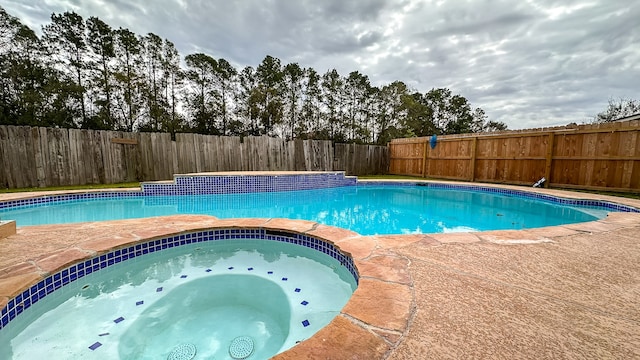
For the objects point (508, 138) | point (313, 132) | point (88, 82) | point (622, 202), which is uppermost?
point (88, 82)

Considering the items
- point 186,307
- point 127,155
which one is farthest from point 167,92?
point 186,307

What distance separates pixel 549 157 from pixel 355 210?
6105 mm

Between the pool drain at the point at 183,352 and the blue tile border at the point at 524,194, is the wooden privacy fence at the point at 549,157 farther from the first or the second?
the pool drain at the point at 183,352

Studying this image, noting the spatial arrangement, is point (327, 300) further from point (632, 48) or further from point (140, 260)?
point (632, 48)

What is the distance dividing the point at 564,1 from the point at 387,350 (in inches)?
322

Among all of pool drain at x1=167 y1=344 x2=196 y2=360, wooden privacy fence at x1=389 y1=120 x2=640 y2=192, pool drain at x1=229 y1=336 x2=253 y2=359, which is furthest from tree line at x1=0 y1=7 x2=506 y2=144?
pool drain at x1=229 y1=336 x2=253 y2=359

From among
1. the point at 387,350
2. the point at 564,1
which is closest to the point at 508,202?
the point at 564,1

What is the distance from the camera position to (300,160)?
32.9 ft

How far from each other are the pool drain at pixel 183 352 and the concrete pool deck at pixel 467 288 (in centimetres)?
82

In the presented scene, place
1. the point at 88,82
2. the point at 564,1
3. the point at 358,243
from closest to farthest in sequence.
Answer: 1. the point at 358,243
2. the point at 564,1
3. the point at 88,82

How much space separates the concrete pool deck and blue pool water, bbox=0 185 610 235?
155 cm

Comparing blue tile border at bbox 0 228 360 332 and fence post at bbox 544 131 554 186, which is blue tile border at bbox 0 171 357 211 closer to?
blue tile border at bbox 0 228 360 332

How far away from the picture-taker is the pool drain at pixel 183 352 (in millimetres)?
1361

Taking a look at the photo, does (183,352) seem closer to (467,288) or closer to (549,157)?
(467,288)
